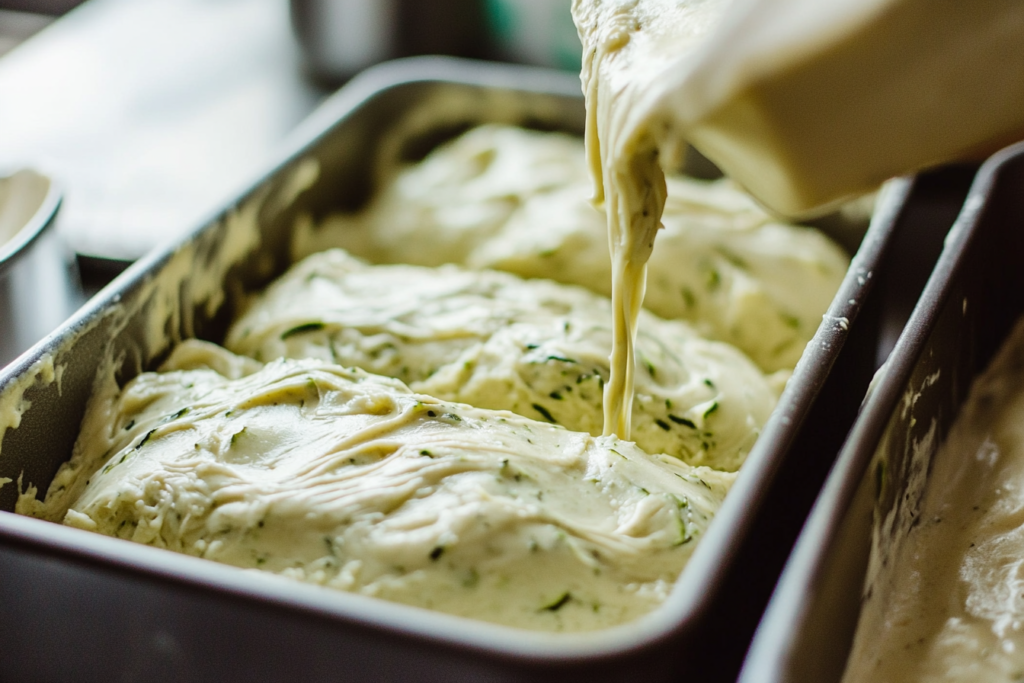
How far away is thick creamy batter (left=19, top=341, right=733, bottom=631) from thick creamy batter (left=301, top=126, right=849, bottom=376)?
46cm

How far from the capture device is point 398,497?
39.6 inches

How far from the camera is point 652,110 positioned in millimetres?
886

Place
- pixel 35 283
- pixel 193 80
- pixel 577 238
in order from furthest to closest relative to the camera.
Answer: pixel 193 80
pixel 577 238
pixel 35 283

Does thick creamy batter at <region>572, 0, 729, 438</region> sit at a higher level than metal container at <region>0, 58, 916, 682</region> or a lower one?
higher

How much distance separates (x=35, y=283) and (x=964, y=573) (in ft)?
3.93

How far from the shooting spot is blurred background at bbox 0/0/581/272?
6.91 feet

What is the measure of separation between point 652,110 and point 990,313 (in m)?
0.79

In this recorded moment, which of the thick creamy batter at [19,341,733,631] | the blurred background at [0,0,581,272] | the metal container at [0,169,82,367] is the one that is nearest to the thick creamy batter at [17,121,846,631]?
the thick creamy batter at [19,341,733,631]

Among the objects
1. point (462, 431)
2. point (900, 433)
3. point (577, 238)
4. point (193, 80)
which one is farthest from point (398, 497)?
point (193, 80)

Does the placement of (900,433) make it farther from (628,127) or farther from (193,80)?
(193,80)

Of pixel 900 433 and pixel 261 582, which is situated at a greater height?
pixel 261 582

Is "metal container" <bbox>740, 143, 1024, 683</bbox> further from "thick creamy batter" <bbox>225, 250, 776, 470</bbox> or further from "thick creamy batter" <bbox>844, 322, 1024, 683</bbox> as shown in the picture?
"thick creamy batter" <bbox>225, 250, 776, 470</bbox>

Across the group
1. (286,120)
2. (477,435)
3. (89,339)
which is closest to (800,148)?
(477,435)

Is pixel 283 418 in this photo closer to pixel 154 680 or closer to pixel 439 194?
pixel 154 680
